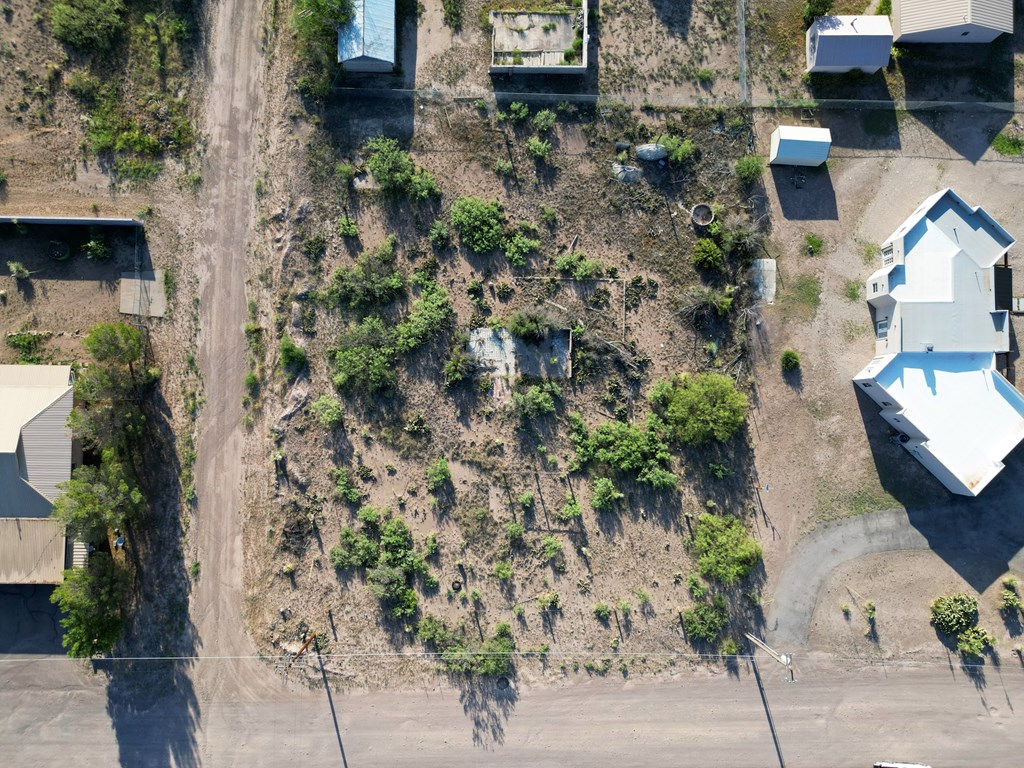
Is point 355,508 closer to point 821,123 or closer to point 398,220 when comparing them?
point 398,220

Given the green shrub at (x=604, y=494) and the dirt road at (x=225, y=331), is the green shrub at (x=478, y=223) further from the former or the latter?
the green shrub at (x=604, y=494)

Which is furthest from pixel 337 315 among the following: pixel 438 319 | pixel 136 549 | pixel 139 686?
pixel 139 686

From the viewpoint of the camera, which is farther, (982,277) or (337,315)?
(337,315)

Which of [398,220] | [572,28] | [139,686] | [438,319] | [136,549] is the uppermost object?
[572,28]

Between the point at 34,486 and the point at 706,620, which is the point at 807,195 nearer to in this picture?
the point at 706,620

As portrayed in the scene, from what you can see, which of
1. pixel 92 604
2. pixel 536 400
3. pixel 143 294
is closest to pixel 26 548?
pixel 92 604

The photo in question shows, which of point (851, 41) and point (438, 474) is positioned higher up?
point (851, 41)
